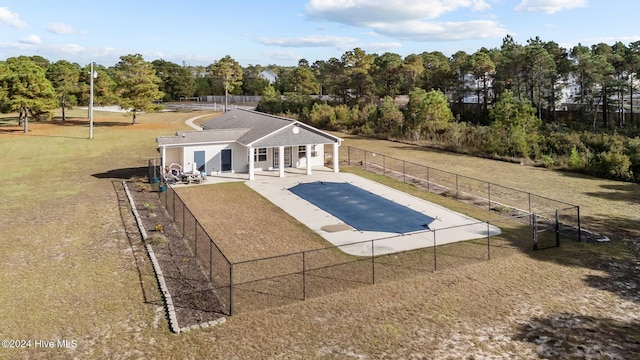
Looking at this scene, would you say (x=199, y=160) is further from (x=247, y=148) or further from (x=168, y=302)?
(x=168, y=302)

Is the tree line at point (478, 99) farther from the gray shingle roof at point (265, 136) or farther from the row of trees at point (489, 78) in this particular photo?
the gray shingle roof at point (265, 136)

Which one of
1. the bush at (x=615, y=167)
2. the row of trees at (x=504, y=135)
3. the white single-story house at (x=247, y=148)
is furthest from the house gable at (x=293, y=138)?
the bush at (x=615, y=167)

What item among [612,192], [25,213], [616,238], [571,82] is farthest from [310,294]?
[571,82]

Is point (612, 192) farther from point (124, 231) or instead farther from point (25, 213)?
point (25, 213)

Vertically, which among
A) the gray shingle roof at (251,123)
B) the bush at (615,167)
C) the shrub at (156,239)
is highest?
the gray shingle roof at (251,123)

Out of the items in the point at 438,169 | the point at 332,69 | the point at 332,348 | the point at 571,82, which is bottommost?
the point at 332,348

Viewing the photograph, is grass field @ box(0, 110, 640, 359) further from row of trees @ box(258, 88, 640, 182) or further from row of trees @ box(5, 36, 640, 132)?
row of trees @ box(5, 36, 640, 132)

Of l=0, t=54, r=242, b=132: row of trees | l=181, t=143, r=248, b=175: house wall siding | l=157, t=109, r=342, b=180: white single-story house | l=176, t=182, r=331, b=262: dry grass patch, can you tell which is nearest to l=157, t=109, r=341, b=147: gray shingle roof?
l=157, t=109, r=342, b=180: white single-story house
